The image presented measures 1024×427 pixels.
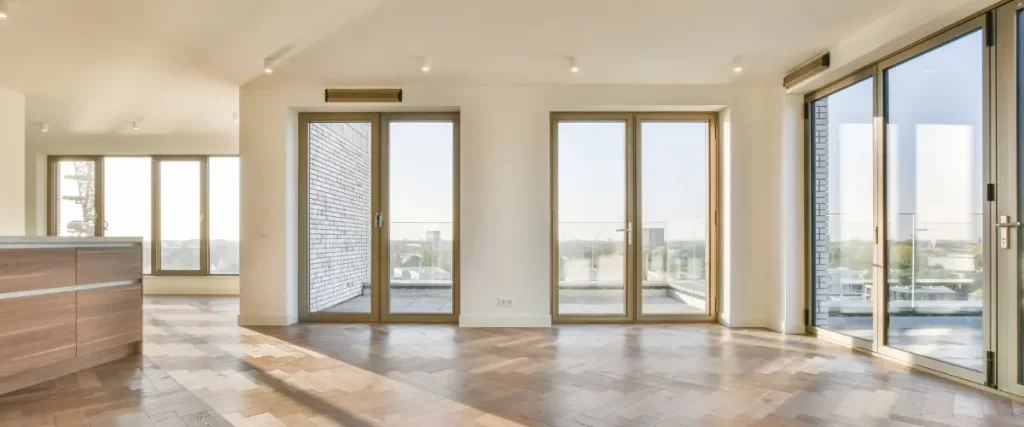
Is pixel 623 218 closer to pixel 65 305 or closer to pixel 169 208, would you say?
pixel 65 305

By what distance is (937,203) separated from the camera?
336cm

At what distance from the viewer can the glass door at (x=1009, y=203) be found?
2.85 m

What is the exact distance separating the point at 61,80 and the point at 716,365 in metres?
5.96

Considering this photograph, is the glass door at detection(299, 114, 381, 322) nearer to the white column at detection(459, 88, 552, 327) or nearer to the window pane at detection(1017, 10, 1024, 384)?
the white column at detection(459, 88, 552, 327)

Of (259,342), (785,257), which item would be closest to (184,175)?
(259,342)

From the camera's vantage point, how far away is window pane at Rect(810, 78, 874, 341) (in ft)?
13.0

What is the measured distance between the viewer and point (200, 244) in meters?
7.52

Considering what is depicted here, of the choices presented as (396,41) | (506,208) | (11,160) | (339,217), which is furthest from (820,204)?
(11,160)

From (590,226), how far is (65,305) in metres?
4.05

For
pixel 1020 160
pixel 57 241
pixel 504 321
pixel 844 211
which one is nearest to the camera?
pixel 1020 160

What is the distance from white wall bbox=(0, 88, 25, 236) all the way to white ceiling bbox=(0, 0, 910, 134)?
261mm

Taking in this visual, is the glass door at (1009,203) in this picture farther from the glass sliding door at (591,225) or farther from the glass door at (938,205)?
the glass sliding door at (591,225)

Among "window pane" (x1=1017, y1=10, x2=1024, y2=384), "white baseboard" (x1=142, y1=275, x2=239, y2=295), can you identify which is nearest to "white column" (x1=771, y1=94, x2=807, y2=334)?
"window pane" (x1=1017, y1=10, x2=1024, y2=384)

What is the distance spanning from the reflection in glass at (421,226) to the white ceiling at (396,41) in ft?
2.77
